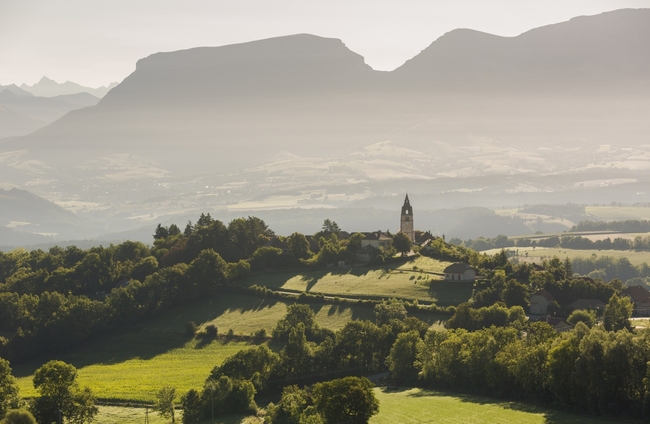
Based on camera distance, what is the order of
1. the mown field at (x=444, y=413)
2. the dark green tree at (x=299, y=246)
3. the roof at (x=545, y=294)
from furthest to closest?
1. the dark green tree at (x=299, y=246)
2. the roof at (x=545, y=294)
3. the mown field at (x=444, y=413)

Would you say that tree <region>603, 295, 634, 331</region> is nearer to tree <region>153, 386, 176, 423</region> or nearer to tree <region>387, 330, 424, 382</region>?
tree <region>387, 330, 424, 382</region>

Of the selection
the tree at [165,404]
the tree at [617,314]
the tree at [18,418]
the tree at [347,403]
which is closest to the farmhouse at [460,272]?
the tree at [617,314]

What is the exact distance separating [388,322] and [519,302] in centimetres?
1639

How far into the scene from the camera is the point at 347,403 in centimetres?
5219

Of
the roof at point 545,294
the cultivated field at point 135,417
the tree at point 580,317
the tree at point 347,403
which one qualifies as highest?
the roof at point 545,294

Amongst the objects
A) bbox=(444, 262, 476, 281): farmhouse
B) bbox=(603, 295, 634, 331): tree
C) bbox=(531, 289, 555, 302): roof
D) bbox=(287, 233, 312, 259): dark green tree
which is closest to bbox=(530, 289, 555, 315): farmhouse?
bbox=(531, 289, 555, 302): roof

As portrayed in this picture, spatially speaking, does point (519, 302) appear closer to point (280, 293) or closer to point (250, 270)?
point (280, 293)

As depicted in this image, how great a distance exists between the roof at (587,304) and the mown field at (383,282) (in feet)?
36.8

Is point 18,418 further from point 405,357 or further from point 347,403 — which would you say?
point 405,357

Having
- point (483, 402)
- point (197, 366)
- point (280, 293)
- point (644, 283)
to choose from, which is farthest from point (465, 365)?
point (644, 283)

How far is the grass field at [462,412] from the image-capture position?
5072 cm

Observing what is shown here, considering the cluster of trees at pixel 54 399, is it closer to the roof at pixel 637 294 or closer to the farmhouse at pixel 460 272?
the farmhouse at pixel 460 272

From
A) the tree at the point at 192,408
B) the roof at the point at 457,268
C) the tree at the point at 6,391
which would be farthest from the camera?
the roof at the point at 457,268

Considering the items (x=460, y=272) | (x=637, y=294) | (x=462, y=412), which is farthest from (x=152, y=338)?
(x=637, y=294)
